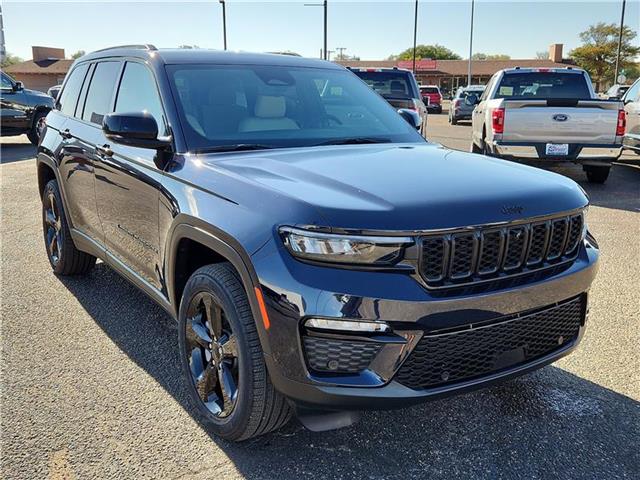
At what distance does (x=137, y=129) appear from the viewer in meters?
3.06

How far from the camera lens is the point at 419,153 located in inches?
130

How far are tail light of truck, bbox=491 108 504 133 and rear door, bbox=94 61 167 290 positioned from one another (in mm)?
6399

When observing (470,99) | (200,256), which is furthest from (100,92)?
(470,99)

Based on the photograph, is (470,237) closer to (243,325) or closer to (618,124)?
(243,325)

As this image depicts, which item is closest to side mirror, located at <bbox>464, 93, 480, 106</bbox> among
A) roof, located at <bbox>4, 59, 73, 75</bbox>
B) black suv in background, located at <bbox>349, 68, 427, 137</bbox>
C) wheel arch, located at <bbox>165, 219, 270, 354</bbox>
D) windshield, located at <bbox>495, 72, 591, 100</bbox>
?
black suv in background, located at <bbox>349, 68, 427, 137</bbox>

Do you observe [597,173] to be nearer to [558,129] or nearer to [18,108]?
[558,129]

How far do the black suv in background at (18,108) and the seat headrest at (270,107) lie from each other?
12951mm

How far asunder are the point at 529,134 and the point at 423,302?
7.45 meters

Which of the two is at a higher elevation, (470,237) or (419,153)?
(419,153)

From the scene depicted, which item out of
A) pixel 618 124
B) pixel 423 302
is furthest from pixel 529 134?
pixel 423 302

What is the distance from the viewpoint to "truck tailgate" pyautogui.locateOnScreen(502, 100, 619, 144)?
8.80 meters

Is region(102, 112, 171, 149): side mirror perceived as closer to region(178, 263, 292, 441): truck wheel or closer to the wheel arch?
the wheel arch

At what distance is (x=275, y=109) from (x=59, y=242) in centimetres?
258

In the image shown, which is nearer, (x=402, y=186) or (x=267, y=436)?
(x=402, y=186)
